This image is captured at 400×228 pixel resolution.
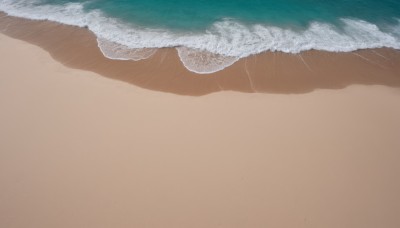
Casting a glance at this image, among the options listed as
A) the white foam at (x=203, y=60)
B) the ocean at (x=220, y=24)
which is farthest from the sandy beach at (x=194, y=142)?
the ocean at (x=220, y=24)

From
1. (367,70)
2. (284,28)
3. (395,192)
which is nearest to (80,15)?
(284,28)

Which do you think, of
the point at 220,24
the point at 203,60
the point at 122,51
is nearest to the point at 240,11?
the point at 220,24

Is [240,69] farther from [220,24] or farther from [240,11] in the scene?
[240,11]

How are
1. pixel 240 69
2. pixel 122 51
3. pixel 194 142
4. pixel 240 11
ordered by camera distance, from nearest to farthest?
pixel 194 142, pixel 240 69, pixel 122 51, pixel 240 11

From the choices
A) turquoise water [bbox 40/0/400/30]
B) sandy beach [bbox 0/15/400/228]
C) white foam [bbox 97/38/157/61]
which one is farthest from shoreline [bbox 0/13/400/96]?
turquoise water [bbox 40/0/400/30]

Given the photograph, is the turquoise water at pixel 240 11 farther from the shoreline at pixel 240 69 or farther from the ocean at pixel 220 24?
the shoreline at pixel 240 69
